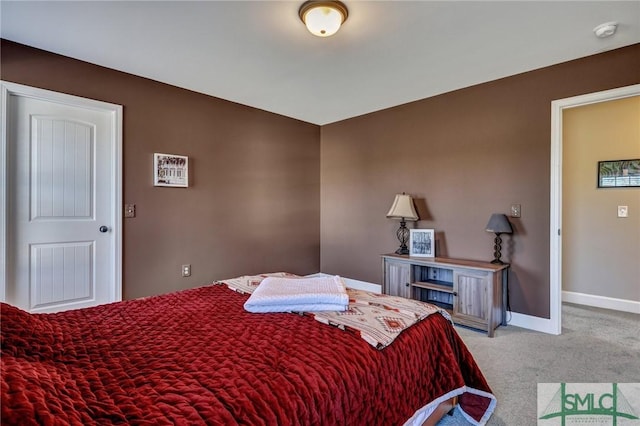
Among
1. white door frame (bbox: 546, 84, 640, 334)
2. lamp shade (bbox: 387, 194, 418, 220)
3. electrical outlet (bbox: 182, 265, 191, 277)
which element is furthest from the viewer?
lamp shade (bbox: 387, 194, 418, 220)

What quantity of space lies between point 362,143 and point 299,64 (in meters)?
1.74

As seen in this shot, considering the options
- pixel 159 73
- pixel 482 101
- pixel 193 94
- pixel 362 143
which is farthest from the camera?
pixel 362 143

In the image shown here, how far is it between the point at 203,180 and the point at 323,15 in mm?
2269

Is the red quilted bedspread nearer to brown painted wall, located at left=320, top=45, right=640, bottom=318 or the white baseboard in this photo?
brown painted wall, located at left=320, top=45, right=640, bottom=318

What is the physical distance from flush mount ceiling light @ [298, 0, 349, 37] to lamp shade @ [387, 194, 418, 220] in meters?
2.06

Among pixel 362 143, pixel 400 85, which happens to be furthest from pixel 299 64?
pixel 362 143

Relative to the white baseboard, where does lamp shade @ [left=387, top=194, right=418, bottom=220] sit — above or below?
above

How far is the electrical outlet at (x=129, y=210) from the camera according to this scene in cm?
305

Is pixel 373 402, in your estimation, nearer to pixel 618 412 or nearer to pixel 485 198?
pixel 618 412

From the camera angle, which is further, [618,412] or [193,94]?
[193,94]

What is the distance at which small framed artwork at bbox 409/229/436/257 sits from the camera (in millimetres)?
3482

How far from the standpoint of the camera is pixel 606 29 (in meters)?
2.21

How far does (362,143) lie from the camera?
4.34m

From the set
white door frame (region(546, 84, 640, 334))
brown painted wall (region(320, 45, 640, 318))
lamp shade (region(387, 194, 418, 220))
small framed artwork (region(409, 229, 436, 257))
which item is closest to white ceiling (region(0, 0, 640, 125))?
brown painted wall (region(320, 45, 640, 318))
